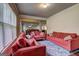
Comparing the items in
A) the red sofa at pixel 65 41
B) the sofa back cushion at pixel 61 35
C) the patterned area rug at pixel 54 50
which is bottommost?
the patterned area rug at pixel 54 50

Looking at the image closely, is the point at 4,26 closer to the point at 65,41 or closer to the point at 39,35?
the point at 39,35

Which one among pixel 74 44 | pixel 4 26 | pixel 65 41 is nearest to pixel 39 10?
pixel 4 26

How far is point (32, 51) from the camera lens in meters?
1.51

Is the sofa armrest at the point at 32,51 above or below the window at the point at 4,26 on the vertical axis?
below

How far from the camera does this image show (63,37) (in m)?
2.07

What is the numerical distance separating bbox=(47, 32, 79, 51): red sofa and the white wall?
116mm

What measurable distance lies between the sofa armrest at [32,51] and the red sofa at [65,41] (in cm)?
47

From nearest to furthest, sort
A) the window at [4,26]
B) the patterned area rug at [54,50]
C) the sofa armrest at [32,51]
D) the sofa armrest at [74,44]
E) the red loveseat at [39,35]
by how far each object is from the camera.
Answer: the sofa armrest at [32,51], the window at [4,26], the patterned area rug at [54,50], the sofa armrest at [74,44], the red loveseat at [39,35]

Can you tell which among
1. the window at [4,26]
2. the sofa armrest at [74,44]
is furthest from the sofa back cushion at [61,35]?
the window at [4,26]

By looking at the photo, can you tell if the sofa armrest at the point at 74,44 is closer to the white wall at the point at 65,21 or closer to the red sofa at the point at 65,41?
the red sofa at the point at 65,41

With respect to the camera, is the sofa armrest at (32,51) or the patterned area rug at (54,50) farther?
the patterned area rug at (54,50)

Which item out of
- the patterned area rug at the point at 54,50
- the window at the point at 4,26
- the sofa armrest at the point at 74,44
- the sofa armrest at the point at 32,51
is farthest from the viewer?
the sofa armrest at the point at 74,44

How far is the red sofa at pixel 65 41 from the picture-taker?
1.89m

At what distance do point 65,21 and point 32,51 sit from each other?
118 centimetres
